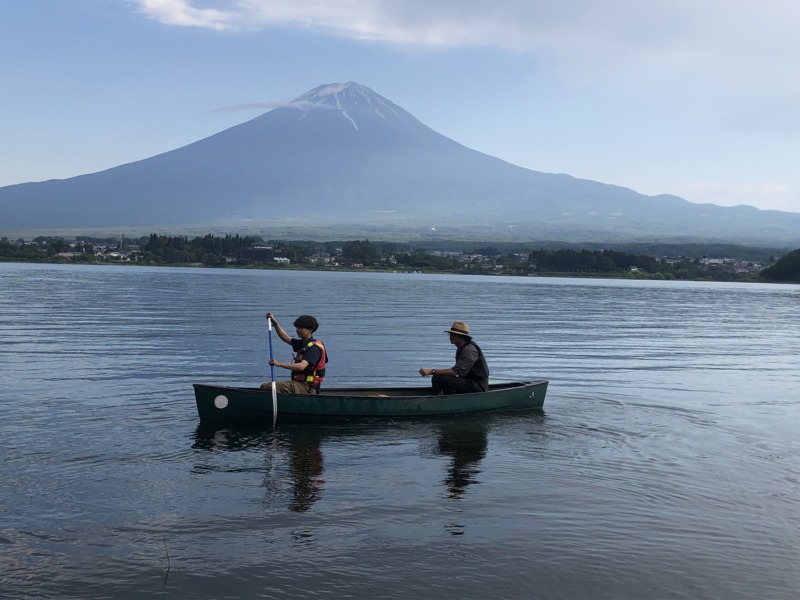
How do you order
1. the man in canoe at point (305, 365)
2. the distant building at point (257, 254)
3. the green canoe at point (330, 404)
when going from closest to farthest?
1. the green canoe at point (330, 404)
2. the man in canoe at point (305, 365)
3. the distant building at point (257, 254)

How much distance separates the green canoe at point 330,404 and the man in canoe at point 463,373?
0.98 ft

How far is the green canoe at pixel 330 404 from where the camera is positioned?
675 inches

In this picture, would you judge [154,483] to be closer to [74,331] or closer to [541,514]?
[541,514]

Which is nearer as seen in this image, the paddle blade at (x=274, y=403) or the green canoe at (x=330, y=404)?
the paddle blade at (x=274, y=403)

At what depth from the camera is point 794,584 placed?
379 inches

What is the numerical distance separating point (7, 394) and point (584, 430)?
13.0m

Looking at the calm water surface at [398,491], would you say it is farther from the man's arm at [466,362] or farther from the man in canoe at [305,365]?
the man's arm at [466,362]

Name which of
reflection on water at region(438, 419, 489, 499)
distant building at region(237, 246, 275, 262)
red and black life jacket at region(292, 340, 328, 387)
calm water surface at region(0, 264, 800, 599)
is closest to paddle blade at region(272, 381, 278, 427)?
calm water surface at region(0, 264, 800, 599)

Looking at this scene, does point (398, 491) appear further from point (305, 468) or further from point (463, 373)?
point (463, 373)

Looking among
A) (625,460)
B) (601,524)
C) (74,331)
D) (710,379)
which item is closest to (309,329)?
(625,460)

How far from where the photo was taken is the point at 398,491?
1284cm

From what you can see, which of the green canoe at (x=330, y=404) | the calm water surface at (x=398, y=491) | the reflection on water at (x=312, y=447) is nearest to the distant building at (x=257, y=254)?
the calm water surface at (x=398, y=491)

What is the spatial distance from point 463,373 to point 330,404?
3.01m

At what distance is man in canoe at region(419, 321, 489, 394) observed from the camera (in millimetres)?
18609
